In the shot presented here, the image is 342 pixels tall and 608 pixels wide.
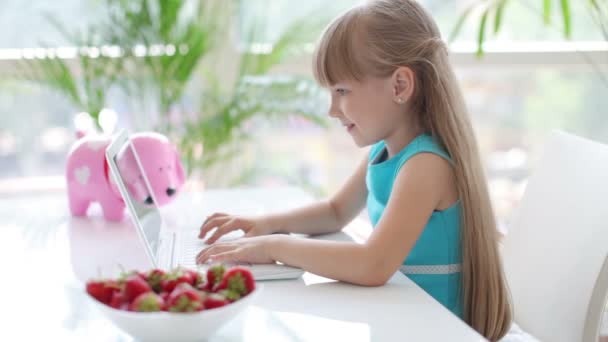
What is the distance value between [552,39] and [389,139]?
200 centimetres

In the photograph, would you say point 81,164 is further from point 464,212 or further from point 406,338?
point 406,338

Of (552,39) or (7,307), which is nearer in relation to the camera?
(7,307)

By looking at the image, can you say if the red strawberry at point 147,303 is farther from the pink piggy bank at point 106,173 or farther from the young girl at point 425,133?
the pink piggy bank at point 106,173

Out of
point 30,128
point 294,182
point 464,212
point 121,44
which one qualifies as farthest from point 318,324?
point 30,128

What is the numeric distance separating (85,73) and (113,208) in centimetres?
97

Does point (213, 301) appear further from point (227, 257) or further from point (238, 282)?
point (227, 257)

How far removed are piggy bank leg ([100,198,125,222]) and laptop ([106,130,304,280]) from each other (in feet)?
0.36

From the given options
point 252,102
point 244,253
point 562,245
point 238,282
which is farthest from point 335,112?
point 252,102

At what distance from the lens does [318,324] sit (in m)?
1.01

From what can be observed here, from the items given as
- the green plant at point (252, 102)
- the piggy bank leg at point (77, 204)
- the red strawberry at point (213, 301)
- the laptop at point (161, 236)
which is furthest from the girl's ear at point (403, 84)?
the green plant at point (252, 102)

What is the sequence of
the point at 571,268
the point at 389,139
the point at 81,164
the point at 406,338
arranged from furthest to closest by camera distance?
the point at 81,164, the point at 389,139, the point at 571,268, the point at 406,338

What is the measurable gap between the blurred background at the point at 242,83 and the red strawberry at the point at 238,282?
4.49 feet

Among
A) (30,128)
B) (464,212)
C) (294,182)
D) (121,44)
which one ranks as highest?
(121,44)

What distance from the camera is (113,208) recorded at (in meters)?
1.64
